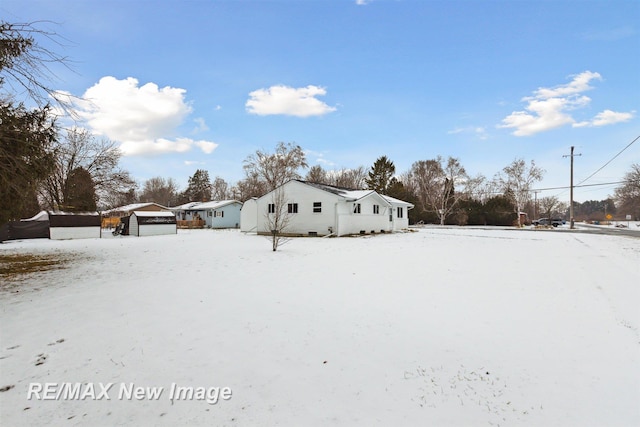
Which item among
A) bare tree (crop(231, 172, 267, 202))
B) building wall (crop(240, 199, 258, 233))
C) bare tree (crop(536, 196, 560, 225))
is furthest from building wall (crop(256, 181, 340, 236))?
bare tree (crop(536, 196, 560, 225))

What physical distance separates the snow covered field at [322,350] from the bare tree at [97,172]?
2559 cm

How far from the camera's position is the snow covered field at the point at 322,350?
122 inches

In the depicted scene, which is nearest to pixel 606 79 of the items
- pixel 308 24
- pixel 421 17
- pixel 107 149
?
pixel 421 17

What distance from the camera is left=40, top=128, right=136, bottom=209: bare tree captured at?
27812 mm

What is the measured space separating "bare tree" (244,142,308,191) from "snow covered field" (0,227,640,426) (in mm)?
41665

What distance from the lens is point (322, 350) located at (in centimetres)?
440

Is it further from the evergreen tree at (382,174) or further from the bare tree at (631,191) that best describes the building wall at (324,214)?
the bare tree at (631,191)

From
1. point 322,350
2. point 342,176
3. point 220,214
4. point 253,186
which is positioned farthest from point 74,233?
point 342,176

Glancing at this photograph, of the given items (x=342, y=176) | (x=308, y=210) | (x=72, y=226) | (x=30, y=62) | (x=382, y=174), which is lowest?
(x=72, y=226)

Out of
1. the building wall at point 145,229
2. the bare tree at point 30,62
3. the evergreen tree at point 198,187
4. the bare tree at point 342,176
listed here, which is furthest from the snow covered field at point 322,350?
the evergreen tree at point 198,187

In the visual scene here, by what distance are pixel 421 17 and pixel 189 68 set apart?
10762 mm

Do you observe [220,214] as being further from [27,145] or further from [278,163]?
[27,145]

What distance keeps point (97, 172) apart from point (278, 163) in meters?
25.1

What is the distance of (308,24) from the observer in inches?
500
